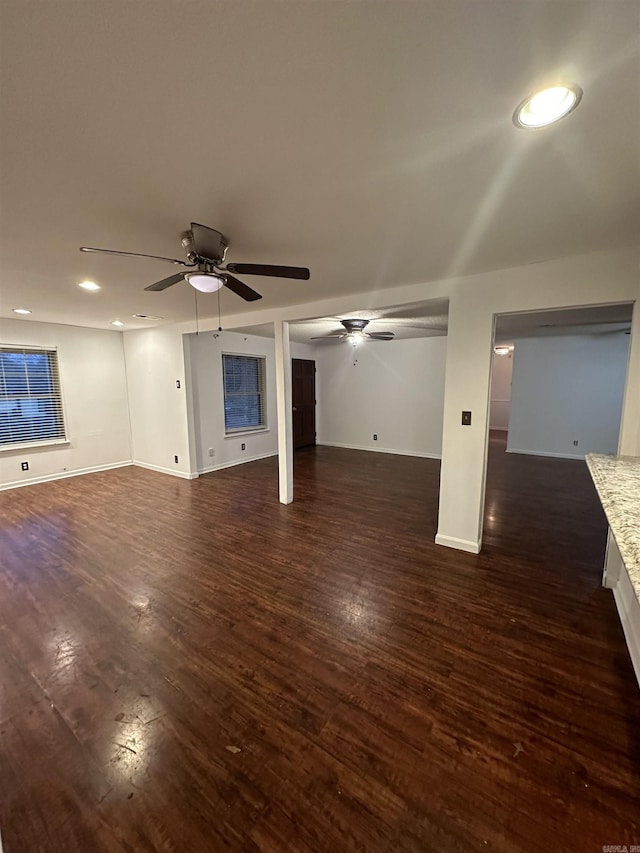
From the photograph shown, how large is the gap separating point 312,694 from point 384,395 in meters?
5.86

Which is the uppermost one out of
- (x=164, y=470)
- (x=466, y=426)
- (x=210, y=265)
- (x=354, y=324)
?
(x=354, y=324)

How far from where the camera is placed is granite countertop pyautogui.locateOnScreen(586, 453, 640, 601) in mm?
1003

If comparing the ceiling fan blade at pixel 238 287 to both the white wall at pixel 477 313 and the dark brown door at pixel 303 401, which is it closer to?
the white wall at pixel 477 313

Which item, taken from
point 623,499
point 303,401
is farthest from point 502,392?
point 623,499

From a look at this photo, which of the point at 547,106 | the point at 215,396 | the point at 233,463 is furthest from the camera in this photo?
the point at 233,463

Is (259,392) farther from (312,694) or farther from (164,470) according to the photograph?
(312,694)

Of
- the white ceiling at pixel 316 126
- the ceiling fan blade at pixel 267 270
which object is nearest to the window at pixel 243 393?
the white ceiling at pixel 316 126

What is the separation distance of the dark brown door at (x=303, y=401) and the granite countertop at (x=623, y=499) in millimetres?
5625

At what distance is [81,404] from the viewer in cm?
551

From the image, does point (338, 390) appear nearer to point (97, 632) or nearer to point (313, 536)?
point (313, 536)

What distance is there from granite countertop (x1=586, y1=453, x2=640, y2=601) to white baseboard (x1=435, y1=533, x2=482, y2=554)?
4.32ft

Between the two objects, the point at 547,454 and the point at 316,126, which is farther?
the point at 547,454

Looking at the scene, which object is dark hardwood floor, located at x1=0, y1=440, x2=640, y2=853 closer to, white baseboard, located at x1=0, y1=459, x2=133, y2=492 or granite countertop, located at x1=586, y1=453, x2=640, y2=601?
granite countertop, located at x1=586, y1=453, x2=640, y2=601

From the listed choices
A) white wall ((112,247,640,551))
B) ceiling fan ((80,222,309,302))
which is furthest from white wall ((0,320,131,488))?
white wall ((112,247,640,551))
